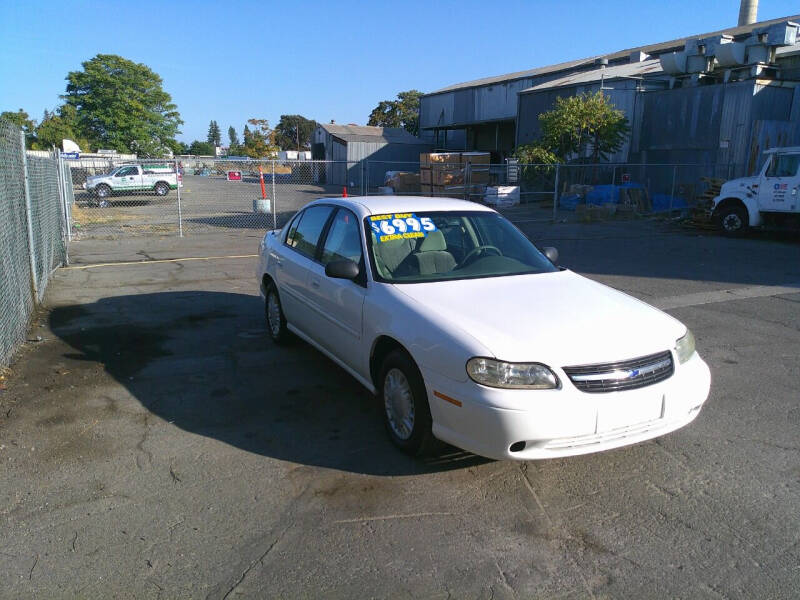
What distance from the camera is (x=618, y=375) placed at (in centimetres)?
340

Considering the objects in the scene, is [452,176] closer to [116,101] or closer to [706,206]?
[706,206]

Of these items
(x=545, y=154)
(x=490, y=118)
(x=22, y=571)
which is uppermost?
(x=490, y=118)

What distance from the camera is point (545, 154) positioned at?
952 inches

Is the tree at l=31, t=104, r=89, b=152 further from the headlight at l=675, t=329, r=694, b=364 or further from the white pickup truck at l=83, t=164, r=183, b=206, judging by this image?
the headlight at l=675, t=329, r=694, b=364

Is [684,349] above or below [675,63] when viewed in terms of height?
below

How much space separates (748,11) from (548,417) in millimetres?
49760

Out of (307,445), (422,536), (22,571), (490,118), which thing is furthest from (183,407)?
(490,118)

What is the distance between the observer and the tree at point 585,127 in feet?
78.5

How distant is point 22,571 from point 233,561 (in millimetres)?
953

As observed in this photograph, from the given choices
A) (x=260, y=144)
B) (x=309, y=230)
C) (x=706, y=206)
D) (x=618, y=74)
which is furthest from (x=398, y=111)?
(x=309, y=230)

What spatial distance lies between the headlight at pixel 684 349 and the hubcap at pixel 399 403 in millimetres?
1618

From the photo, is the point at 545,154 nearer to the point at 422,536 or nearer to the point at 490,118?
the point at 490,118

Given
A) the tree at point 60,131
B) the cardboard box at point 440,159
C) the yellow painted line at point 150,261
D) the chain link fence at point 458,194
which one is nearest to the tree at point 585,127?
the chain link fence at point 458,194

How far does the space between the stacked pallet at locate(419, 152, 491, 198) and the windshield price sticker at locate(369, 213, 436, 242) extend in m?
16.9
